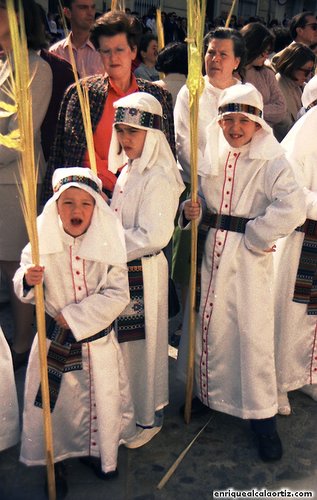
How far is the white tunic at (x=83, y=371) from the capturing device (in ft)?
8.47

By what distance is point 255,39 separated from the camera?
15.6 ft

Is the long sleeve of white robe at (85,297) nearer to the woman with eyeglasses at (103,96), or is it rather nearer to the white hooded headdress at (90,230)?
the white hooded headdress at (90,230)

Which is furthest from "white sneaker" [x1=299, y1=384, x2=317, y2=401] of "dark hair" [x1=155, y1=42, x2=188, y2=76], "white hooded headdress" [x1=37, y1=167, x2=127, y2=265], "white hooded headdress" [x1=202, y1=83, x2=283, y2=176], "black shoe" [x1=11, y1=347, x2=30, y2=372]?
"dark hair" [x1=155, y1=42, x2=188, y2=76]

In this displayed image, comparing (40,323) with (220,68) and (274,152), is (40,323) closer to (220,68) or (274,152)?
(274,152)

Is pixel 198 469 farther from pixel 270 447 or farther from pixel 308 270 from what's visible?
pixel 308 270

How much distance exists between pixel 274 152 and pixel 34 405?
154cm

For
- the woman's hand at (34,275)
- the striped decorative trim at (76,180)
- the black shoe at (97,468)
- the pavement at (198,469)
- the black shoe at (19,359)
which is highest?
the striped decorative trim at (76,180)

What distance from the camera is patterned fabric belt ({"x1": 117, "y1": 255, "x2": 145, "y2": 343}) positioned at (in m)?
2.85

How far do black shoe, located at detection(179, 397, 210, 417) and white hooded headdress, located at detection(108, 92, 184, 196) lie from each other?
115 cm

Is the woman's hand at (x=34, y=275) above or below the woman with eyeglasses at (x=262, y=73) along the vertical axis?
below

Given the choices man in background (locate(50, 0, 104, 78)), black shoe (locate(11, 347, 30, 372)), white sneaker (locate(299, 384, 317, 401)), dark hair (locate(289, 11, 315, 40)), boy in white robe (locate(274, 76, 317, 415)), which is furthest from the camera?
dark hair (locate(289, 11, 315, 40))

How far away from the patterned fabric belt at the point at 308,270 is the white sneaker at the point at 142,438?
994 millimetres

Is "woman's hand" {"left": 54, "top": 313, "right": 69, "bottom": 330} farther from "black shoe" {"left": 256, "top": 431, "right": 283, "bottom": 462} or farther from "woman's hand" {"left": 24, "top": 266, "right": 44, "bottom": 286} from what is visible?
"black shoe" {"left": 256, "top": 431, "right": 283, "bottom": 462}

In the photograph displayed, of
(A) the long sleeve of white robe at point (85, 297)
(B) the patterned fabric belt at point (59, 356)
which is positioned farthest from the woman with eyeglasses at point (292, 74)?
(B) the patterned fabric belt at point (59, 356)
